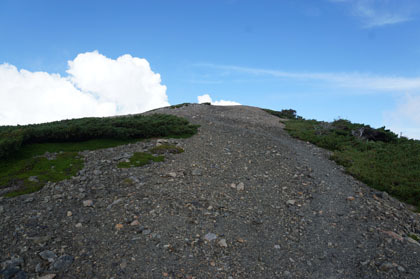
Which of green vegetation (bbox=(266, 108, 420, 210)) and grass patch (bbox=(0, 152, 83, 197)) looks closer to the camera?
grass patch (bbox=(0, 152, 83, 197))

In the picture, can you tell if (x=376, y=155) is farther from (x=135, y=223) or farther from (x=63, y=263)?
(x=63, y=263)

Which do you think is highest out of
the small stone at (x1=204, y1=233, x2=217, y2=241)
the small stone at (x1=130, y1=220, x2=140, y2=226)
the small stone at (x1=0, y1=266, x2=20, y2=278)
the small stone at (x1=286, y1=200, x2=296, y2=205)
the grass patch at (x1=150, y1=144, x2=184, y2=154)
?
the grass patch at (x1=150, y1=144, x2=184, y2=154)

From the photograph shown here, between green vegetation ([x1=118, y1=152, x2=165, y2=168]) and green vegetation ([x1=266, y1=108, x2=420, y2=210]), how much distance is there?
34.6ft

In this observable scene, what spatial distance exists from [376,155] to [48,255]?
18364 millimetres

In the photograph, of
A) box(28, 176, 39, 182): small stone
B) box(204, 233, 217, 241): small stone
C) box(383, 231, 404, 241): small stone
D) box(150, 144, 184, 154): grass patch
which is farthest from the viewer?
box(150, 144, 184, 154): grass patch

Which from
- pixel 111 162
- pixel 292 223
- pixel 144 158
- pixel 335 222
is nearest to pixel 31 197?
pixel 111 162

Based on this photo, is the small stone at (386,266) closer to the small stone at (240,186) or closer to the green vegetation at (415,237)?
the green vegetation at (415,237)

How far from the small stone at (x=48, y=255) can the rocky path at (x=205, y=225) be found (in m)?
0.03

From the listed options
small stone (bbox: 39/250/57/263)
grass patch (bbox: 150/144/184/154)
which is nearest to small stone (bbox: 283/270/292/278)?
small stone (bbox: 39/250/57/263)

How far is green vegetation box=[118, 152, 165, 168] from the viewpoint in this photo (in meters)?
13.3

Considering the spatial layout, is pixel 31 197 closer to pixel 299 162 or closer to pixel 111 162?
pixel 111 162

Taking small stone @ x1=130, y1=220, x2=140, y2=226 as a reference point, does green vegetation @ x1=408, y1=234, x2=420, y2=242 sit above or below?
below

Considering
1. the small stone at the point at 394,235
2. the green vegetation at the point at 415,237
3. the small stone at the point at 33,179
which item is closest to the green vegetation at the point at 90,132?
the small stone at the point at 33,179

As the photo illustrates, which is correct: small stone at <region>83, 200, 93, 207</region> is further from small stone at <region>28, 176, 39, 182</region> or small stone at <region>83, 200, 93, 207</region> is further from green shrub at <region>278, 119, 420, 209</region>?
green shrub at <region>278, 119, 420, 209</region>
